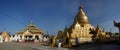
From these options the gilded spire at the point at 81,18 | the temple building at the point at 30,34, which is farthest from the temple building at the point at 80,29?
the temple building at the point at 30,34

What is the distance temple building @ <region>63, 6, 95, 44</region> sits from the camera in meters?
39.3

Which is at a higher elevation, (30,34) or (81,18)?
(81,18)

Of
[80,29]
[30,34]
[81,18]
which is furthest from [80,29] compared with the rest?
[30,34]

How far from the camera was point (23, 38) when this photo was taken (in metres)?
66.1

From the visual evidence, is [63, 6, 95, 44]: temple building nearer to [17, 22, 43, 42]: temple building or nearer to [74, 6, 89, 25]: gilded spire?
[74, 6, 89, 25]: gilded spire

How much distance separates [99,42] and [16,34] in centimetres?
3932

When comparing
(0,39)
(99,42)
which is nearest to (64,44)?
(99,42)

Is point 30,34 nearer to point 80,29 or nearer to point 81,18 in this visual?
point 81,18

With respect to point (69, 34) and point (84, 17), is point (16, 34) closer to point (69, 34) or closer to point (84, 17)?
point (84, 17)

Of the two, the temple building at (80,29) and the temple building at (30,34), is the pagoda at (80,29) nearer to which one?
the temple building at (80,29)

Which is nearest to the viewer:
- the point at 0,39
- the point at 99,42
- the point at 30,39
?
the point at 99,42

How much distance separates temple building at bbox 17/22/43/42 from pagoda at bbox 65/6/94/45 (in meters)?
20.0

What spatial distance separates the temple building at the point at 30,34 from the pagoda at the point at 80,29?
19953mm

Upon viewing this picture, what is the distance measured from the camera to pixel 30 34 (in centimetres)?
6556
